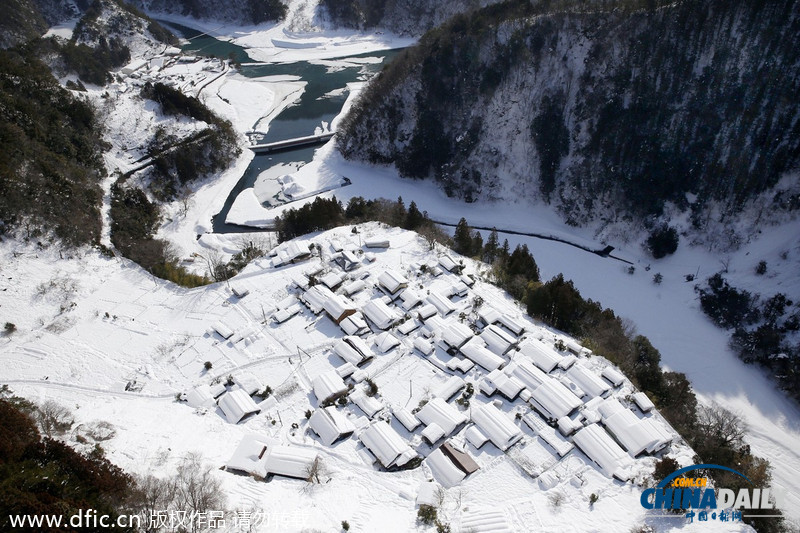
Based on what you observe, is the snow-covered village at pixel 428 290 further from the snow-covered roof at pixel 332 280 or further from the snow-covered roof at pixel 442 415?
the snow-covered roof at pixel 332 280

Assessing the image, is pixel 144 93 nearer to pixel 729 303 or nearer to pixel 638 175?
pixel 638 175

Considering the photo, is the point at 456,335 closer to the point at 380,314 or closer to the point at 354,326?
the point at 380,314

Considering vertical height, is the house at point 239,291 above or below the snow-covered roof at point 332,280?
below

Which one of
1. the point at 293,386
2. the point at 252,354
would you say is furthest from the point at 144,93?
the point at 293,386

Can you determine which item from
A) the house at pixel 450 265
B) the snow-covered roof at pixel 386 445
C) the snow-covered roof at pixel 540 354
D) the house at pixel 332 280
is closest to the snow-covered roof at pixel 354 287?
the house at pixel 332 280

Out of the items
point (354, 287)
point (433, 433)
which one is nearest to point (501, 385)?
point (433, 433)

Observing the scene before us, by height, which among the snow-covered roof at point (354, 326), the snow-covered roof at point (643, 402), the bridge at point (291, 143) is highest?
the bridge at point (291, 143)

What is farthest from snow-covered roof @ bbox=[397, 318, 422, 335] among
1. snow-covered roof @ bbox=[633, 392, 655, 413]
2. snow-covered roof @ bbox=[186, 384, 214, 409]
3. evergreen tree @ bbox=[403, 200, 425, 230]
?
evergreen tree @ bbox=[403, 200, 425, 230]
